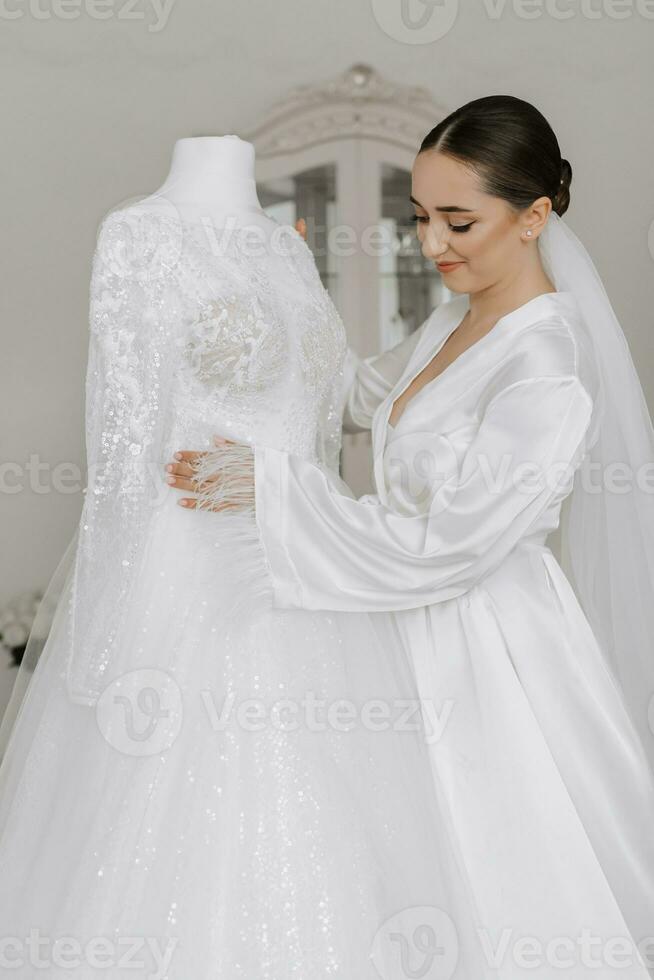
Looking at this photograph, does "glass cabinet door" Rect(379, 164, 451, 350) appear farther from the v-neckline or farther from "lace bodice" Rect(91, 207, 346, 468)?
"lace bodice" Rect(91, 207, 346, 468)

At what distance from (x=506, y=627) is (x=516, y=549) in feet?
0.43

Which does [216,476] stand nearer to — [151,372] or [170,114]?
[151,372]

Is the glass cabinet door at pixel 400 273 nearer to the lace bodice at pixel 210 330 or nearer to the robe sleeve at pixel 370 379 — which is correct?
the robe sleeve at pixel 370 379

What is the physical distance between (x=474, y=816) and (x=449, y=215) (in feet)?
3.01

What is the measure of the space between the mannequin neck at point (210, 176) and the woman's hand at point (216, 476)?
38 centimetres

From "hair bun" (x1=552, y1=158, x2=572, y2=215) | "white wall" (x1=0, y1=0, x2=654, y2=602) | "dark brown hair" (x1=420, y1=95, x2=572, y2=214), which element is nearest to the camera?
"dark brown hair" (x1=420, y1=95, x2=572, y2=214)

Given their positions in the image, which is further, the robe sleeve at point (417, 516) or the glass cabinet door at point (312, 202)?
the glass cabinet door at point (312, 202)

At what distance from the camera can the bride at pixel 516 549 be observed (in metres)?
1.62

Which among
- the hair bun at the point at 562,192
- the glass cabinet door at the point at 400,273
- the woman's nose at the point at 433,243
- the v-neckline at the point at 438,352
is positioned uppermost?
the glass cabinet door at the point at 400,273

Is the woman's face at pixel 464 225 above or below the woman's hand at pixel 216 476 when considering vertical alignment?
above

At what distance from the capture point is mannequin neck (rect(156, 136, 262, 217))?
1717 mm

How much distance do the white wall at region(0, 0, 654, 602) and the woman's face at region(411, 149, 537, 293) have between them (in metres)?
1.66

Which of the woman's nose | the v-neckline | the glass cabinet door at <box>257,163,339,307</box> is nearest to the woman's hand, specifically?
the v-neckline

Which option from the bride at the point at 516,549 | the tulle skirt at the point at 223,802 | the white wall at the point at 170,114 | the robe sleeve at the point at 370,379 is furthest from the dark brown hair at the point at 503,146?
the white wall at the point at 170,114
